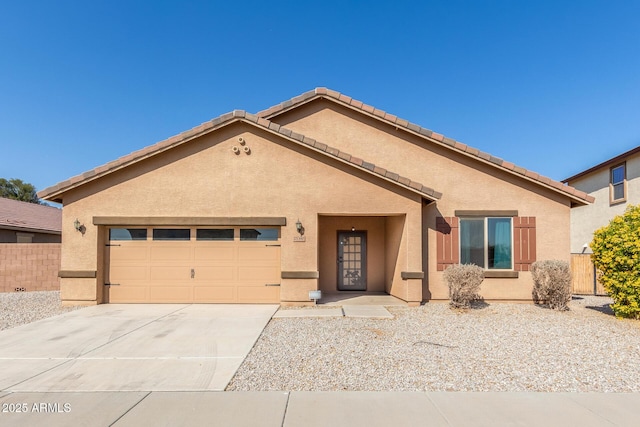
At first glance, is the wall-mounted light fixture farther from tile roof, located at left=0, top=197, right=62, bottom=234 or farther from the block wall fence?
tile roof, located at left=0, top=197, right=62, bottom=234

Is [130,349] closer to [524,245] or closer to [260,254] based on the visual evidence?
[260,254]

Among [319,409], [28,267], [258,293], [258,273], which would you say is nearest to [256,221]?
[258,273]

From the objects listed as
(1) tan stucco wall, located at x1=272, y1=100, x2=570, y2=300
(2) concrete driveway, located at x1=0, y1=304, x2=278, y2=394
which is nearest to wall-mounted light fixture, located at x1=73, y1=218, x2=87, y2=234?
(2) concrete driveway, located at x1=0, y1=304, x2=278, y2=394

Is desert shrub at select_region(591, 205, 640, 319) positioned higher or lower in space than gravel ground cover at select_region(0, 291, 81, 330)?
higher

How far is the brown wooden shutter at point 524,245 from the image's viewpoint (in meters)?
10.8

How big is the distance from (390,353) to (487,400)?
1927mm

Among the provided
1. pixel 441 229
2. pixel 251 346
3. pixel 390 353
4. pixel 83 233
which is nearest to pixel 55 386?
pixel 251 346

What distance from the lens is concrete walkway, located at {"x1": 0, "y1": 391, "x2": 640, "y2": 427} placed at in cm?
372

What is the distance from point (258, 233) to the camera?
34.0ft

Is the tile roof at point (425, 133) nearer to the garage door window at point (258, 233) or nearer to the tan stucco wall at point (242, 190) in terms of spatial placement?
the tan stucco wall at point (242, 190)

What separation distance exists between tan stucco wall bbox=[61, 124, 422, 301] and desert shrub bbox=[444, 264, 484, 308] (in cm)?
105

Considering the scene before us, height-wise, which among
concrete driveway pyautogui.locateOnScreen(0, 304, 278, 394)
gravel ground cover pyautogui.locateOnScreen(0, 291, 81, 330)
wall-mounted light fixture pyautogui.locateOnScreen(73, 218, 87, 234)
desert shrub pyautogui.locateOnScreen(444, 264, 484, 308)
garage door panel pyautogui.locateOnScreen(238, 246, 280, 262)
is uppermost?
wall-mounted light fixture pyautogui.locateOnScreen(73, 218, 87, 234)

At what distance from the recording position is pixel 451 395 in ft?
14.2

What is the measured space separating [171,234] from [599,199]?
2139cm
